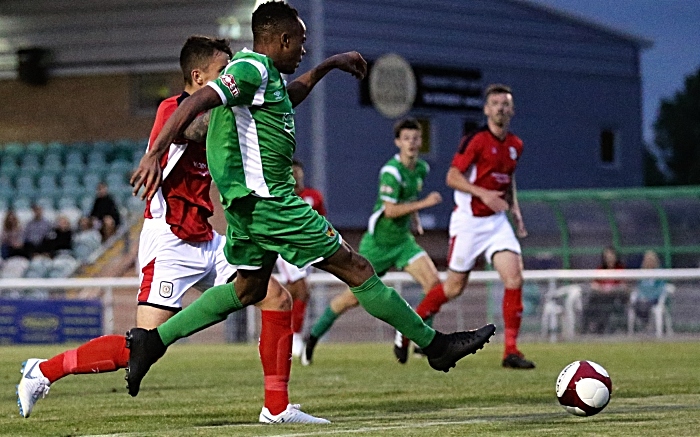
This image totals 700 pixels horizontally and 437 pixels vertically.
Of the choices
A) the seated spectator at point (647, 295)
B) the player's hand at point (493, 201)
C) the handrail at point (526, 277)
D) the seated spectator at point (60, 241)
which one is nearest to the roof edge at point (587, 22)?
the handrail at point (526, 277)

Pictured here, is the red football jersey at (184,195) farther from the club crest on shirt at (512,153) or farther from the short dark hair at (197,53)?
the club crest on shirt at (512,153)

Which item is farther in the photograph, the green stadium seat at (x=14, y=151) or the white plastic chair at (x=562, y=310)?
the green stadium seat at (x=14, y=151)

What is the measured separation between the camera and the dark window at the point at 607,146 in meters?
34.1

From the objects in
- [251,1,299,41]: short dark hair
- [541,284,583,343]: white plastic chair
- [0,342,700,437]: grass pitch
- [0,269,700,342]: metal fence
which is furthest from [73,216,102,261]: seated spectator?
[251,1,299,41]: short dark hair

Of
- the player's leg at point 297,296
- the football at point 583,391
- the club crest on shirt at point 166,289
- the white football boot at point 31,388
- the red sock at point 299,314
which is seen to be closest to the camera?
the football at point 583,391

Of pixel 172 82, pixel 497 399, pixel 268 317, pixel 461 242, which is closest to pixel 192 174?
pixel 268 317

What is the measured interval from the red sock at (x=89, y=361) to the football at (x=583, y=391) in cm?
233

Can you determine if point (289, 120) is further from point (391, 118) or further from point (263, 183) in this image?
point (391, 118)

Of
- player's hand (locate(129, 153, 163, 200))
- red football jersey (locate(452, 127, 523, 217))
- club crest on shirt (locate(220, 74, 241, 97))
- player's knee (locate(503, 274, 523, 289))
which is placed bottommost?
player's knee (locate(503, 274, 523, 289))

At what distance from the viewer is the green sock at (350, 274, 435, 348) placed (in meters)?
7.31

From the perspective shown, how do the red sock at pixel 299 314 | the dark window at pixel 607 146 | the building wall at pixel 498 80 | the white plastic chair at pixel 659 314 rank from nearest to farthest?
the red sock at pixel 299 314 → the white plastic chair at pixel 659 314 → the building wall at pixel 498 80 → the dark window at pixel 607 146

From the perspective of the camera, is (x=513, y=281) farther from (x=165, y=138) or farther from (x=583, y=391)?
(x=165, y=138)

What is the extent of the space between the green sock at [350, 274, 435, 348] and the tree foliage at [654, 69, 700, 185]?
66.1 m

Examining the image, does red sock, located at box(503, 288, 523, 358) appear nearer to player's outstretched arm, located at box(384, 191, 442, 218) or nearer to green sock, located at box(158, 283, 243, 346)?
player's outstretched arm, located at box(384, 191, 442, 218)
